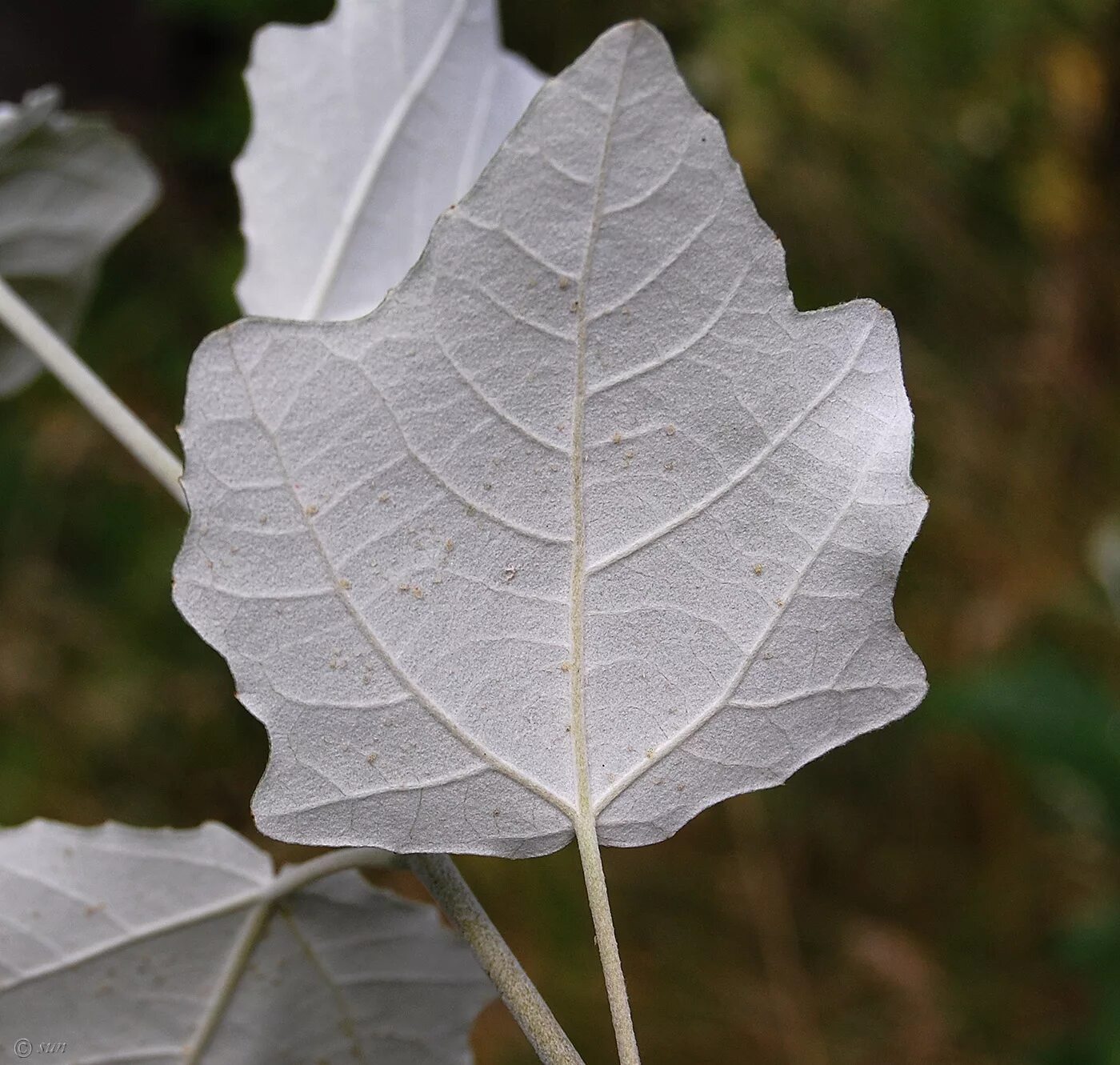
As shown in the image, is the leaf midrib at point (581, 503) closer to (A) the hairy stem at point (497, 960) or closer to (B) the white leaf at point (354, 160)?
(A) the hairy stem at point (497, 960)

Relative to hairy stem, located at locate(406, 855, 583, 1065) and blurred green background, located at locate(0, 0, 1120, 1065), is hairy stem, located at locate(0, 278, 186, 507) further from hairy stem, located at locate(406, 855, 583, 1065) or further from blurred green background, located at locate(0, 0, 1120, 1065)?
blurred green background, located at locate(0, 0, 1120, 1065)

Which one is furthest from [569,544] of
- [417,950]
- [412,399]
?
[417,950]

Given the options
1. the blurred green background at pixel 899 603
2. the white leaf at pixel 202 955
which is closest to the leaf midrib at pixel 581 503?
the white leaf at pixel 202 955

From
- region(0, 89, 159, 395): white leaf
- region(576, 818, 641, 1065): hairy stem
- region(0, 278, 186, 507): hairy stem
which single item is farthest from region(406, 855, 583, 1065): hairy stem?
region(0, 89, 159, 395): white leaf

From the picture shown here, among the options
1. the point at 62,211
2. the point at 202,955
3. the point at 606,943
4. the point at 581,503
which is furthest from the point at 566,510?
the point at 62,211

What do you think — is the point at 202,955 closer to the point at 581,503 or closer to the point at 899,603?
the point at 581,503

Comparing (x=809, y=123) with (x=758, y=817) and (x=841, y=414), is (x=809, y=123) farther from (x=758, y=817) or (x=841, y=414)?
(x=841, y=414)

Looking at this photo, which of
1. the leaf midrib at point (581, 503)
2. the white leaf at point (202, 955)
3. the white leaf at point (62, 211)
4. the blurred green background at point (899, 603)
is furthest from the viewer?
the blurred green background at point (899, 603)
